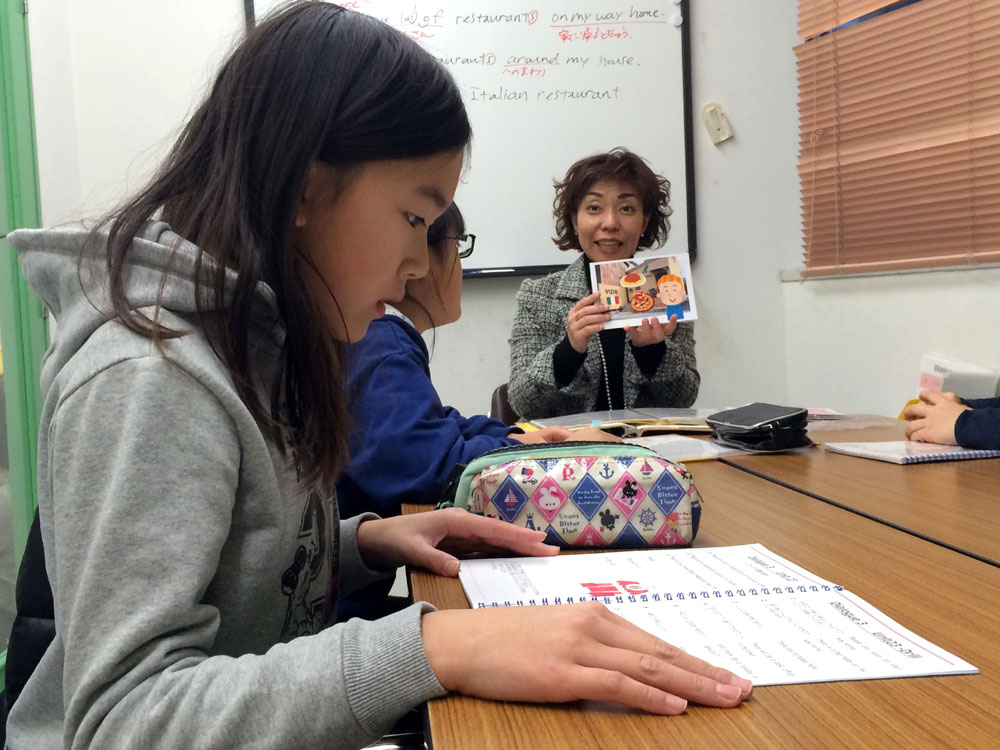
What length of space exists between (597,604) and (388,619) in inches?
5.3

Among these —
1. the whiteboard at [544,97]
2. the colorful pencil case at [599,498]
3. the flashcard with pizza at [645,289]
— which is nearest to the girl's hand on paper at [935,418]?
the flashcard with pizza at [645,289]

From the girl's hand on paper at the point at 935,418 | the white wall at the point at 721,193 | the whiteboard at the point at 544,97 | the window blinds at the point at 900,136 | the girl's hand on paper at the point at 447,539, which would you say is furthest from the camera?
the whiteboard at the point at 544,97

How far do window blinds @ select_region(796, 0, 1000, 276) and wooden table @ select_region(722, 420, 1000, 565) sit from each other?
1.14 meters

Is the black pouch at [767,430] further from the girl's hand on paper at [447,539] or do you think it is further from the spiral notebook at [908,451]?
the girl's hand on paper at [447,539]

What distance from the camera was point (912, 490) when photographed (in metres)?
1.11

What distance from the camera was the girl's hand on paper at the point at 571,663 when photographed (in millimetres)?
485

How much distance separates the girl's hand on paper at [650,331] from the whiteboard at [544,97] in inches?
25.7

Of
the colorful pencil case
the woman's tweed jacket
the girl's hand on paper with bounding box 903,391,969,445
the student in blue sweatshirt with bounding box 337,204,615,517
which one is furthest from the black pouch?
the woman's tweed jacket

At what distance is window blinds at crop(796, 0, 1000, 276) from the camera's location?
220 centimetres

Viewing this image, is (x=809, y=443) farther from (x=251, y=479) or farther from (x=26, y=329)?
(x=26, y=329)

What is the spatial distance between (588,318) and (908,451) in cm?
87

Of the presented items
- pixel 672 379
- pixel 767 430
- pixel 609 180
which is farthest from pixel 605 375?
pixel 767 430

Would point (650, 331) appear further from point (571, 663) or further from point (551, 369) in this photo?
point (571, 663)

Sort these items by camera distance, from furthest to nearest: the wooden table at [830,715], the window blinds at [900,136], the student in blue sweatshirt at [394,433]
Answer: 1. the window blinds at [900,136]
2. the student in blue sweatshirt at [394,433]
3. the wooden table at [830,715]
